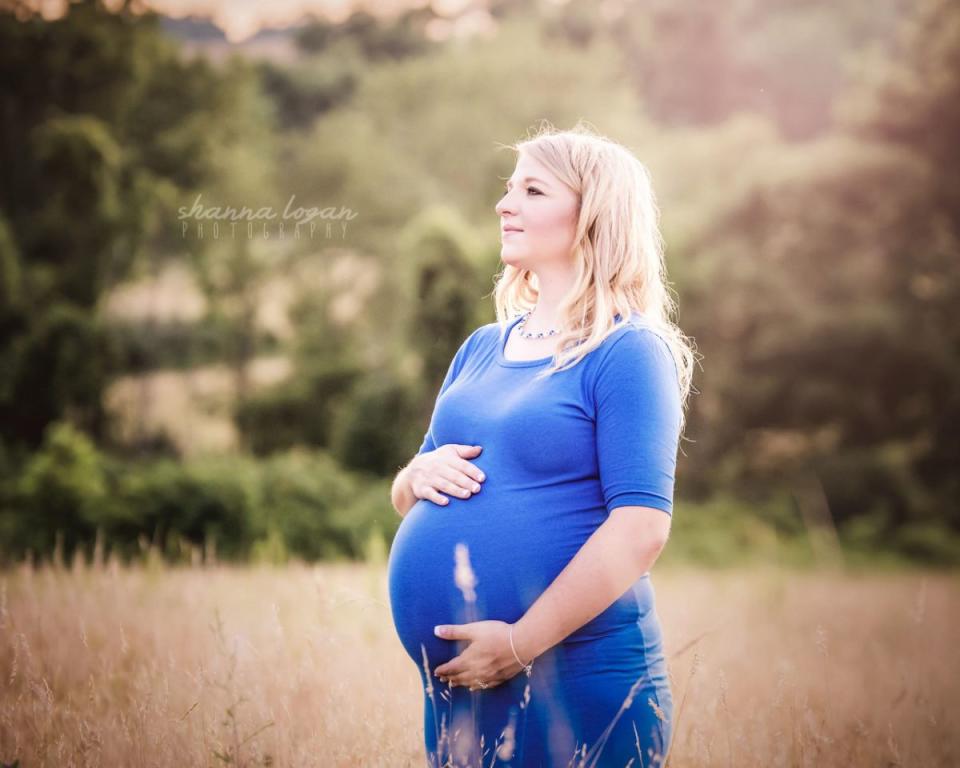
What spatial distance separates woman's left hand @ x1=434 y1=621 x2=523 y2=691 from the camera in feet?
6.55

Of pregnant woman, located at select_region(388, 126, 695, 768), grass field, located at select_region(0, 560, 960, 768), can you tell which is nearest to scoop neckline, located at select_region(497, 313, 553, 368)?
pregnant woman, located at select_region(388, 126, 695, 768)

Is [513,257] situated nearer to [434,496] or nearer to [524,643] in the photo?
[434,496]

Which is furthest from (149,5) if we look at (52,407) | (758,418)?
(758,418)

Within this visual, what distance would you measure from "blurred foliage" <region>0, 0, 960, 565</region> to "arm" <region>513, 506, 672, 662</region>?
10782 millimetres

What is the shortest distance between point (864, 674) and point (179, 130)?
53.4ft

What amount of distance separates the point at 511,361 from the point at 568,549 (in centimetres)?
51

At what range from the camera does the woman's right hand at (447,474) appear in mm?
2184

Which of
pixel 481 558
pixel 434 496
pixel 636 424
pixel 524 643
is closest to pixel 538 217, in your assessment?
pixel 636 424

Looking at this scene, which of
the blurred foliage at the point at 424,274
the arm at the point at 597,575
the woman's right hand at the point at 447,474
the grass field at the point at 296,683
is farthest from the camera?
the blurred foliage at the point at 424,274

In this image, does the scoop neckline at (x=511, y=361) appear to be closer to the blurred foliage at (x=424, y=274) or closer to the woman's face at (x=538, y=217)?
the woman's face at (x=538, y=217)

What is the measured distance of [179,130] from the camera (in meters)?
17.4

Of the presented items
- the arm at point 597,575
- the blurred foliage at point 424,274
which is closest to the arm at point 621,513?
the arm at point 597,575

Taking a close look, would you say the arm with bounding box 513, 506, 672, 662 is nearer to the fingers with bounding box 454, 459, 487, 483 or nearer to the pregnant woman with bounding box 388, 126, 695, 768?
the pregnant woman with bounding box 388, 126, 695, 768

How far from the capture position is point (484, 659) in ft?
6.56
